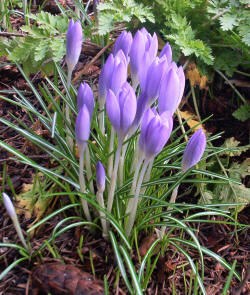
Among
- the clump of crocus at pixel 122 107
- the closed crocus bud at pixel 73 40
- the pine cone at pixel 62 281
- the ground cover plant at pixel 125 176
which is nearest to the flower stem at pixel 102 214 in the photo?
the ground cover plant at pixel 125 176

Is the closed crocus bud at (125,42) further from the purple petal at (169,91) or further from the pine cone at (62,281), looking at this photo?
Answer: the pine cone at (62,281)

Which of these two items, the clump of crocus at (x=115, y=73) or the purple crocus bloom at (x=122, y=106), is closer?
the purple crocus bloom at (x=122, y=106)

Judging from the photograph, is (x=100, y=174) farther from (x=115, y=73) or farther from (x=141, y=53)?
(x=141, y=53)

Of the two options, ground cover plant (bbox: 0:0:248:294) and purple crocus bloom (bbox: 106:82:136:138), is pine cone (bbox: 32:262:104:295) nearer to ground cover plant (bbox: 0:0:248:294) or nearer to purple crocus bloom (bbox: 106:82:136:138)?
ground cover plant (bbox: 0:0:248:294)

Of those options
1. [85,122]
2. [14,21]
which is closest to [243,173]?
[85,122]

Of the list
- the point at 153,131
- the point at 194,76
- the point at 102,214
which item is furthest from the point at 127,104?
the point at 194,76
